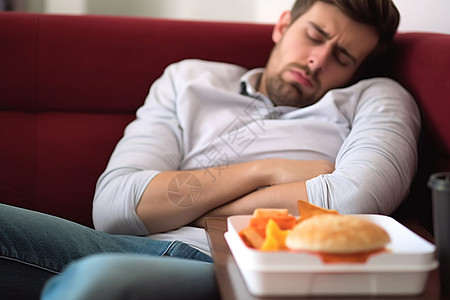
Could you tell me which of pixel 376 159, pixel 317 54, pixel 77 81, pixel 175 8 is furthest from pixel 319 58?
pixel 175 8

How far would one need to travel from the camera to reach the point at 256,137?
4.50 ft

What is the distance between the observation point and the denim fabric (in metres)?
0.64

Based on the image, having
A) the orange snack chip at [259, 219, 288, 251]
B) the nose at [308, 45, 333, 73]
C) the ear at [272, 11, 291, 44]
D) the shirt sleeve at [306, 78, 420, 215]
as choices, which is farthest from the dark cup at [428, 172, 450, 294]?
the ear at [272, 11, 291, 44]

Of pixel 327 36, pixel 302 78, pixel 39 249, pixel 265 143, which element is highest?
pixel 327 36

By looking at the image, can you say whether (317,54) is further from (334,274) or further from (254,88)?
(334,274)

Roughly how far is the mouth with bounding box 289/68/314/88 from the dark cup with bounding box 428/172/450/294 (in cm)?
82

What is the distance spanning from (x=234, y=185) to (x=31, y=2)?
1.66 m

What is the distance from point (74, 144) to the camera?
162cm

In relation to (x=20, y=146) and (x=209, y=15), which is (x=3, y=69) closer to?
(x=20, y=146)

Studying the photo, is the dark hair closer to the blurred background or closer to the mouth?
the mouth

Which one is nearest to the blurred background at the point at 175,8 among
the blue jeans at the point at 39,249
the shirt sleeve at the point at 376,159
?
the shirt sleeve at the point at 376,159

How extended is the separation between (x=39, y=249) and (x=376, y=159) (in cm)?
66

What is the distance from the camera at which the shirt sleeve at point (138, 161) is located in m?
1.22

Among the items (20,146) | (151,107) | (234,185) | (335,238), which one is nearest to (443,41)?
(234,185)
